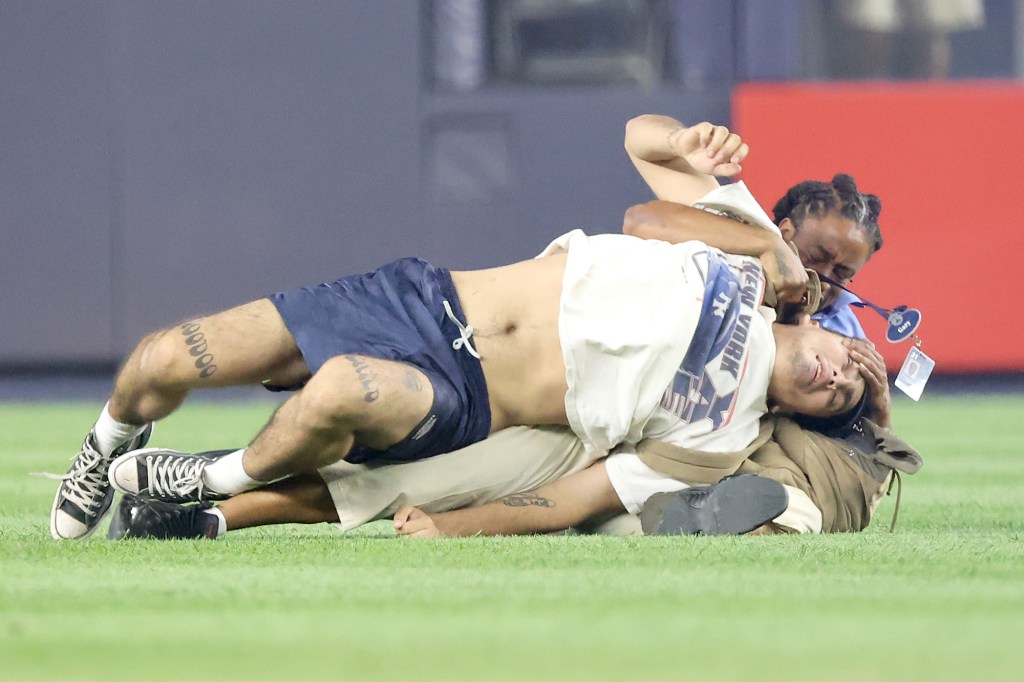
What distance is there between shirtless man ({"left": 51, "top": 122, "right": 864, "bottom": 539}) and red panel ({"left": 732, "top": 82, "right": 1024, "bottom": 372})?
529 centimetres

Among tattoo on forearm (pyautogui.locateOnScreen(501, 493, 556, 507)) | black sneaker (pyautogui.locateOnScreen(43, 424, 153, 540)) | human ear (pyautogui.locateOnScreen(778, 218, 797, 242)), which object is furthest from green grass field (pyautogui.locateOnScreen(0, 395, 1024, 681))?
human ear (pyautogui.locateOnScreen(778, 218, 797, 242))

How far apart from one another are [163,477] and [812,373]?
5.41 feet

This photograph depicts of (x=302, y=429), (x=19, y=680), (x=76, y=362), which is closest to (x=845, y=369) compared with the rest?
(x=302, y=429)

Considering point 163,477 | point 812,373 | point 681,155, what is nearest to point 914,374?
point 812,373

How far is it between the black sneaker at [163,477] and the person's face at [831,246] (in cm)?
189

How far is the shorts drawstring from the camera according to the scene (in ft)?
13.4

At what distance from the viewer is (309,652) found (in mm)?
2463

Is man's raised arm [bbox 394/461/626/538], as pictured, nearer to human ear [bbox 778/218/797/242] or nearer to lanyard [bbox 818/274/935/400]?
lanyard [bbox 818/274/935/400]

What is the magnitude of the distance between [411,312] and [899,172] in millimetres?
5928

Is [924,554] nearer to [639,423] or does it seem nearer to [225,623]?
[639,423]

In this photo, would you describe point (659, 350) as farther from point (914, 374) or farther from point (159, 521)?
point (159, 521)

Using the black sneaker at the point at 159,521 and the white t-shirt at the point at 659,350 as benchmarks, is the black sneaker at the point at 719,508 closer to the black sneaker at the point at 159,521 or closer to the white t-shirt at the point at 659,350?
the white t-shirt at the point at 659,350

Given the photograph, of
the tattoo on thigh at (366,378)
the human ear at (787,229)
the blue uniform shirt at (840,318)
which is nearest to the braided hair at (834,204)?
the human ear at (787,229)

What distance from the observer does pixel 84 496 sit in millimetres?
4023
